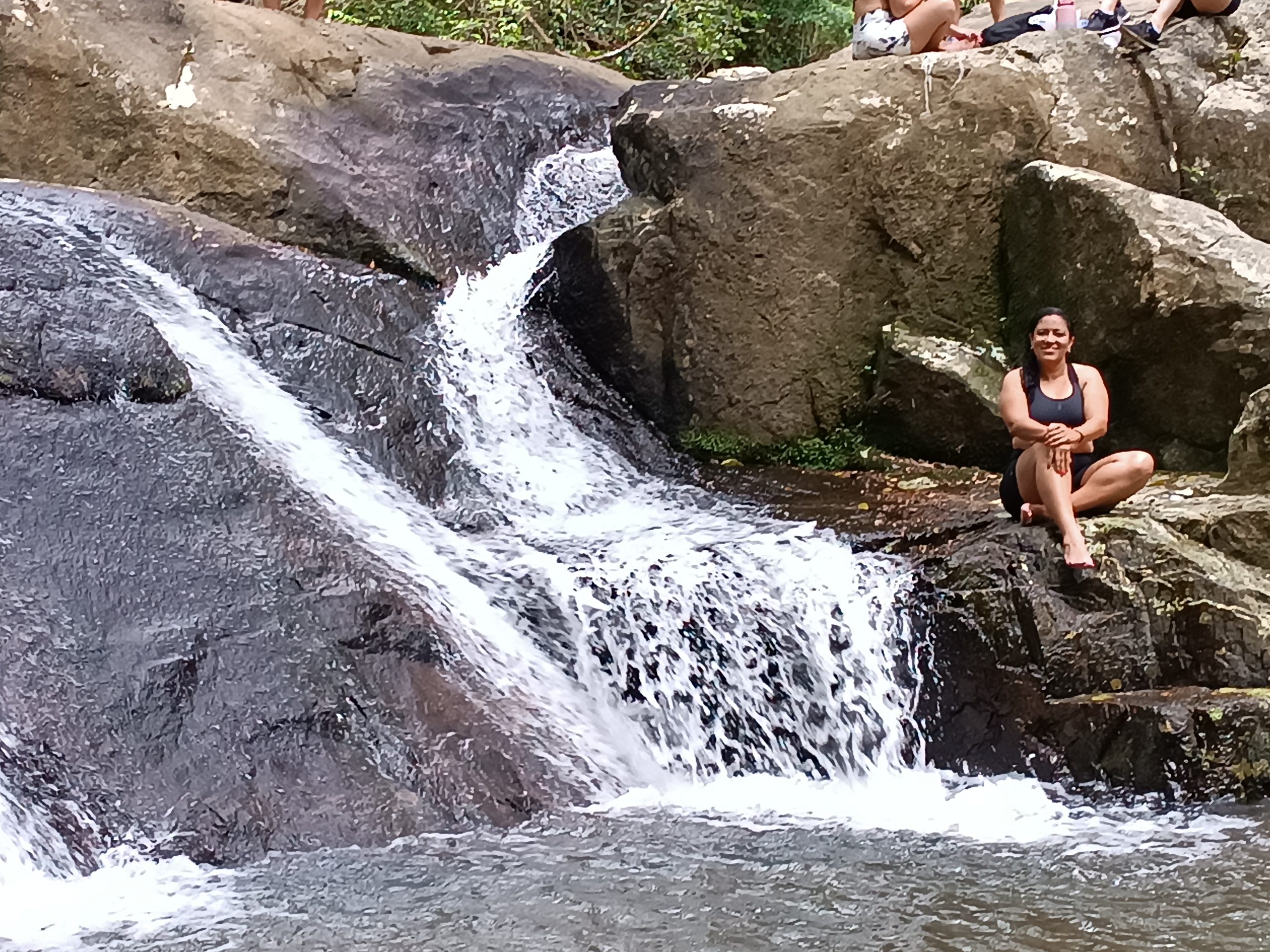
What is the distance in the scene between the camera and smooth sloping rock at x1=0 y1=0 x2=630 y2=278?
27.7 ft

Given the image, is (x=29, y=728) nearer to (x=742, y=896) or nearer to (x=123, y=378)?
(x=123, y=378)

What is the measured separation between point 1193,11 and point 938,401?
3044 mm

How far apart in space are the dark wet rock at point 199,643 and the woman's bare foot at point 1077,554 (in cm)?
223

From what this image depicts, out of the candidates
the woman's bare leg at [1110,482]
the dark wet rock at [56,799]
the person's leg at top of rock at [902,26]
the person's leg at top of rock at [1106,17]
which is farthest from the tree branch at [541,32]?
the dark wet rock at [56,799]

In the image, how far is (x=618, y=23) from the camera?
1473cm

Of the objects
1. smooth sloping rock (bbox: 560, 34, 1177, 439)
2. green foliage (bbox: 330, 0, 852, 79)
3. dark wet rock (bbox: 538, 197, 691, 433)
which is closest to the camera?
smooth sloping rock (bbox: 560, 34, 1177, 439)

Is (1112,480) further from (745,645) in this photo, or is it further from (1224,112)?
(1224,112)

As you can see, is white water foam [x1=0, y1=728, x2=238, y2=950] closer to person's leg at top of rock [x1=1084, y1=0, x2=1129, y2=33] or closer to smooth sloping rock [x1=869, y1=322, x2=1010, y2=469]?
smooth sloping rock [x1=869, y1=322, x2=1010, y2=469]

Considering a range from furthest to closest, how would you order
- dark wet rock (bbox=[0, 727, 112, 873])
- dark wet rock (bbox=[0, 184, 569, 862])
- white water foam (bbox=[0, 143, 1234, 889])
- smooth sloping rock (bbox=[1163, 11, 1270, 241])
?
smooth sloping rock (bbox=[1163, 11, 1270, 241]), white water foam (bbox=[0, 143, 1234, 889]), dark wet rock (bbox=[0, 184, 569, 862]), dark wet rock (bbox=[0, 727, 112, 873])

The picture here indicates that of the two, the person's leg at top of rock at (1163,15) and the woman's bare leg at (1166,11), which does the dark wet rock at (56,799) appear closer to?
the person's leg at top of rock at (1163,15)

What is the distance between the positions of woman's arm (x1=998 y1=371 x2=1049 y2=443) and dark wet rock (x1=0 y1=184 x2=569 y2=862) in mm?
2369

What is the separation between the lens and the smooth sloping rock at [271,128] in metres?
8.45

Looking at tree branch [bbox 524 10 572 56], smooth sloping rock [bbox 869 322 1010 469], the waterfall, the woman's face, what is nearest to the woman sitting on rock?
the woman's face

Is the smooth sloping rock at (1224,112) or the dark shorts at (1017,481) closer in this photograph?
the dark shorts at (1017,481)
